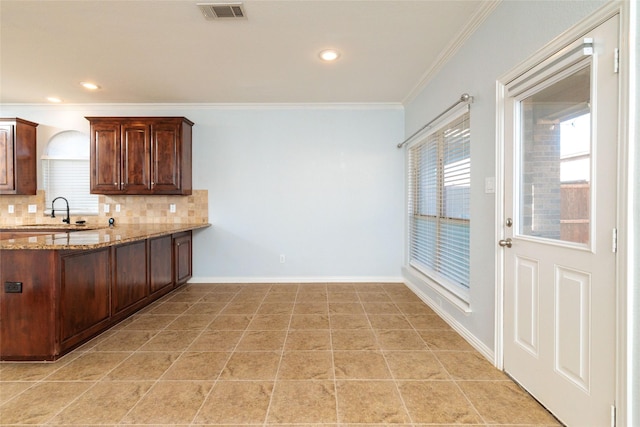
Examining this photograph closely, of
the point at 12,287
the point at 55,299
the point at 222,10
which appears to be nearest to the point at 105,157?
the point at 12,287

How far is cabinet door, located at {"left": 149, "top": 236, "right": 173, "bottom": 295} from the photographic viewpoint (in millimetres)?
3342

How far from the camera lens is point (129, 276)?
2.93 metres

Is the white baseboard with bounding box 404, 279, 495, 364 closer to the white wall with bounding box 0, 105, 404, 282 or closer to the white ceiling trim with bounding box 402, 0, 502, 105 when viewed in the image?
the white wall with bounding box 0, 105, 404, 282

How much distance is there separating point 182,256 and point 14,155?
272 cm

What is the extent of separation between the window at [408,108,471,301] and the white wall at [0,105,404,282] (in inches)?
17.3

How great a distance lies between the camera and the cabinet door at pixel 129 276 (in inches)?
108

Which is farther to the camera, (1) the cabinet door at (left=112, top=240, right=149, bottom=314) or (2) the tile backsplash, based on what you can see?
(2) the tile backsplash

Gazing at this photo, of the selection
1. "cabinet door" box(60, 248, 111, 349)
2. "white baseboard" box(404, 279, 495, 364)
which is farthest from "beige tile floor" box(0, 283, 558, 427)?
"cabinet door" box(60, 248, 111, 349)

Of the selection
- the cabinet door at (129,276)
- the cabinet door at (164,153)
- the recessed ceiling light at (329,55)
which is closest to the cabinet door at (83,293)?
the cabinet door at (129,276)

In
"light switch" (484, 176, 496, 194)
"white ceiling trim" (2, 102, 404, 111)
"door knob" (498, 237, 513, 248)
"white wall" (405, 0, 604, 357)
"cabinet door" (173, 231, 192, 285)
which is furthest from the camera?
"white ceiling trim" (2, 102, 404, 111)

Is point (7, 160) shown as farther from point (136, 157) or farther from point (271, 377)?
point (271, 377)

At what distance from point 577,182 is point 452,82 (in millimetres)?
1647

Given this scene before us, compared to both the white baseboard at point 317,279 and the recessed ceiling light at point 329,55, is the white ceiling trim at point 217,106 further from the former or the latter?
the white baseboard at point 317,279

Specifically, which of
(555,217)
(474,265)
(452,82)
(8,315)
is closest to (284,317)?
(474,265)
